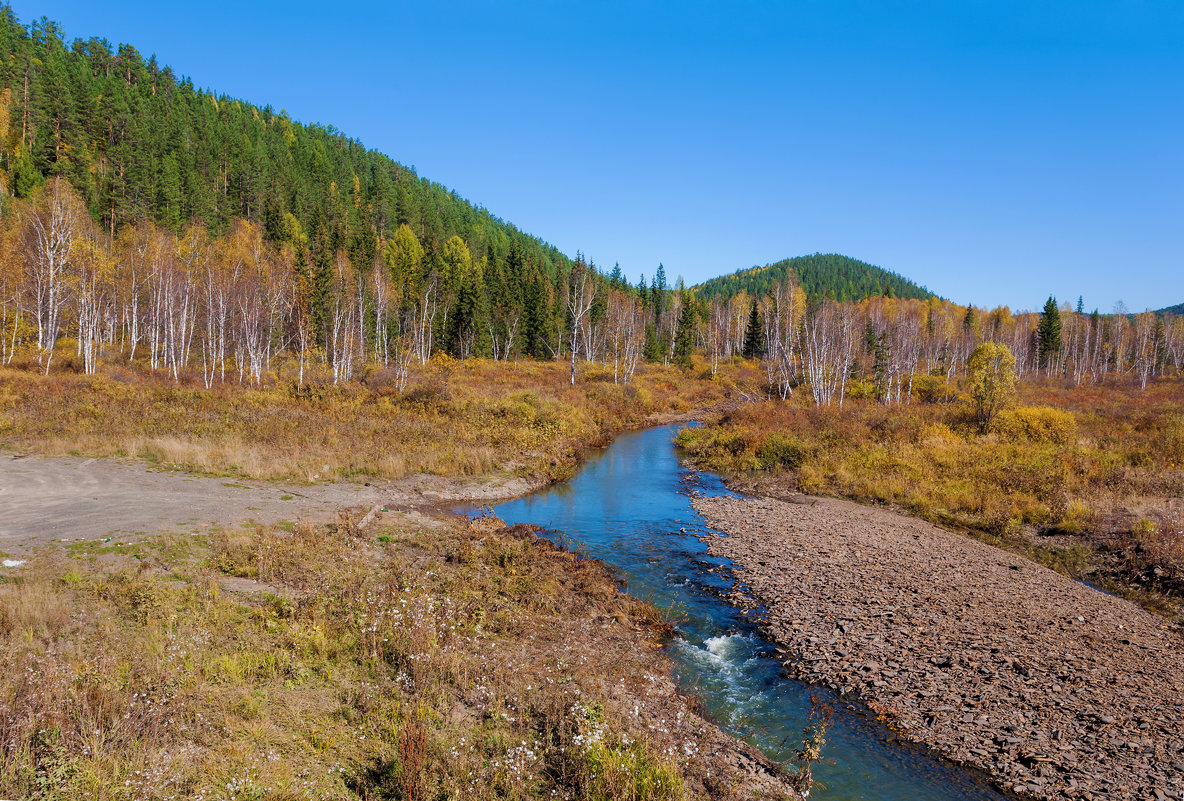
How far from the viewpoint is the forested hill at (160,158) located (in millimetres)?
55719

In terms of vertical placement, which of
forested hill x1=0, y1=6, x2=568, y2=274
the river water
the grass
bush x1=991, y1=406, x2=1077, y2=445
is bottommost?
the river water

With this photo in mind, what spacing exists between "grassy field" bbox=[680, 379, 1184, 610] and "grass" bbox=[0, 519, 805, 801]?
44.6 ft

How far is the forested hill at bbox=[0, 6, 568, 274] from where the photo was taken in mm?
55719

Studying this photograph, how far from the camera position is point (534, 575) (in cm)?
1241

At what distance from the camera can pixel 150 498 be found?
1544 cm

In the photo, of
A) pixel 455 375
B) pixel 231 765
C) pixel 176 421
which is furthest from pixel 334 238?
pixel 231 765

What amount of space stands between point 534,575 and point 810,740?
6341 mm

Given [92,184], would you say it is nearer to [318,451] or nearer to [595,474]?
[318,451]

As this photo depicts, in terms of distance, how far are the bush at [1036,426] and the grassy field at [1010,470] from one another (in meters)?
0.06

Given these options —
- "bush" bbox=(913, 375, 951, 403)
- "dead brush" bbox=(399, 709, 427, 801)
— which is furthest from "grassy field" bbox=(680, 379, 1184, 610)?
"dead brush" bbox=(399, 709, 427, 801)

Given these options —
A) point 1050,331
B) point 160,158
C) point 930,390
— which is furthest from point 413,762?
point 1050,331

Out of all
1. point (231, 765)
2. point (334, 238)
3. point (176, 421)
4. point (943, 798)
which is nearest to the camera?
point (231, 765)

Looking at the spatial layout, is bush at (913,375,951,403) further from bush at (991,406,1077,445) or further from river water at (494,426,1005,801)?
river water at (494,426,1005,801)

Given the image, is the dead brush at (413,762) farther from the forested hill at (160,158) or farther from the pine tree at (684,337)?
the pine tree at (684,337)
